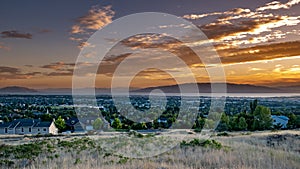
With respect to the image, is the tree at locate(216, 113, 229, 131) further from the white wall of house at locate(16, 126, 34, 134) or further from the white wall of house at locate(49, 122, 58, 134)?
the white wall of house at locate(16, 126, 34, 134)

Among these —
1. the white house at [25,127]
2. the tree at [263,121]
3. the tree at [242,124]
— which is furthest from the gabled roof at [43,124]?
the tree at [263,121]

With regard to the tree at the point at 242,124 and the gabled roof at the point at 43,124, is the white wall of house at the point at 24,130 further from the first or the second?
the tree at the point at 242,124

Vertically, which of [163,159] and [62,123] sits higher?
[163,159]

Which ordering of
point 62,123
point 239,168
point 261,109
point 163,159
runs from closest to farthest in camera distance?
point 239,168 < point 163,159 < point 261,109 < point 62,123

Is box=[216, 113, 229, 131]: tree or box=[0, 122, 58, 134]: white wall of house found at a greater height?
box=[216, 113, 229, 131]: tree

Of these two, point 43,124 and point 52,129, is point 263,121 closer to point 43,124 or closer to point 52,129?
point 52,129

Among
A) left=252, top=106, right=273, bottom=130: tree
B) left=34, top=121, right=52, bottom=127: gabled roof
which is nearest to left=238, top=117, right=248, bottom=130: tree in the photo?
left=252, top=106, right=273, bottom=130: tree

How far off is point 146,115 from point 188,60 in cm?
4522

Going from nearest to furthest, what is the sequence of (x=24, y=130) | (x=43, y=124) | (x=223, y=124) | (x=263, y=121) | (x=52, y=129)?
(x=263, y=121) → (x=223, y=124) → (x=52, y=129) → (x=43, y=124) → (x=24, y=130)

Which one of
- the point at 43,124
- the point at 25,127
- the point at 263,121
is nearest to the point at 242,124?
the point at 263,121

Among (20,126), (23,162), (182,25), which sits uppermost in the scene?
(182,25)

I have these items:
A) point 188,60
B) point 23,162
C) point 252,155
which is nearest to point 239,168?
point 252,155

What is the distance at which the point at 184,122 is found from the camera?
56.8m

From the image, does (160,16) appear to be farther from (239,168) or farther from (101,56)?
(239,168)
